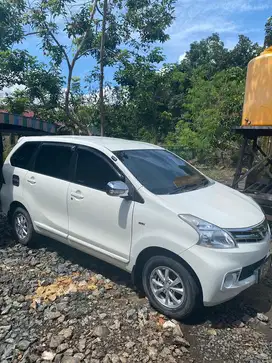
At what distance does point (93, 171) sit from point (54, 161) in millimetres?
860

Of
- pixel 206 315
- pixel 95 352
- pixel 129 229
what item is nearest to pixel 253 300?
pixel 206 315

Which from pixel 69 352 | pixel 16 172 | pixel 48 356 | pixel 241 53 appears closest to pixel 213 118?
pixel 16 172

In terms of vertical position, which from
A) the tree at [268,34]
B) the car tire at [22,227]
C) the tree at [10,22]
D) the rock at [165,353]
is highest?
the tree at [268,34]

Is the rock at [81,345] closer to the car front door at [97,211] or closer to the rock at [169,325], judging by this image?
the rock at [169,325]

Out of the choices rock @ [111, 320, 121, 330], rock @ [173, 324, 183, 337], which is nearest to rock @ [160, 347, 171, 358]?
rock @ [173, 324, 183, 337]

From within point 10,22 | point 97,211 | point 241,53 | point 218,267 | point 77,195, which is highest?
point 241,53

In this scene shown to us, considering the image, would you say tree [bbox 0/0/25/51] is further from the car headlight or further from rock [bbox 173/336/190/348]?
rock [bbox 173/336/190/348]

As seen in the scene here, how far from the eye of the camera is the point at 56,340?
3006 millimetres

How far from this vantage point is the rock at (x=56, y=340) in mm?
2945

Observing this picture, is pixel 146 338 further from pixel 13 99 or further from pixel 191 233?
pixel 13 99

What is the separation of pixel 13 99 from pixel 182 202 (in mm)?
9558

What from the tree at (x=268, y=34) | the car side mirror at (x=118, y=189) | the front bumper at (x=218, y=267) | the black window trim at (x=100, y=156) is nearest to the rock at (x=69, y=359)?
the front bumper at (x=218, y=267)

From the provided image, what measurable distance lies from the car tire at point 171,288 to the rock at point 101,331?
1.96ft

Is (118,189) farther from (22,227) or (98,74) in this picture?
(98,74)
